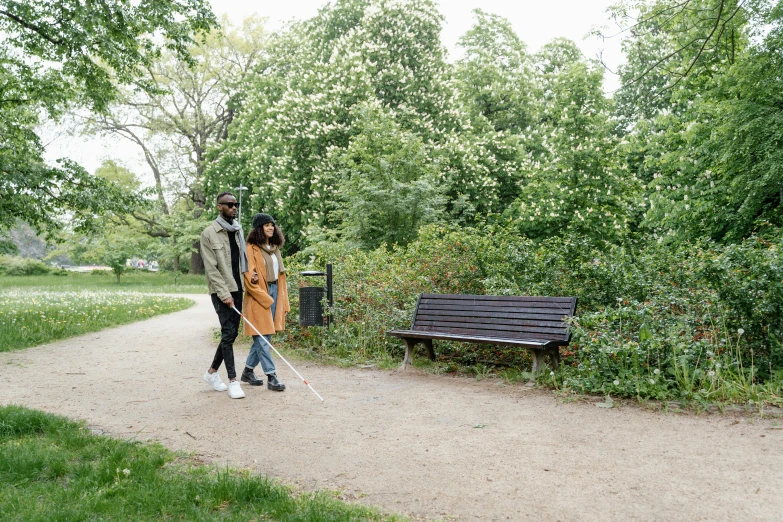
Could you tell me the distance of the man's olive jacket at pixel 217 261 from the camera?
6000 millimetres

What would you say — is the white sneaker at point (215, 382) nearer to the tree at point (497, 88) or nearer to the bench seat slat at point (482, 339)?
the bench seat slat at point (482, 339)

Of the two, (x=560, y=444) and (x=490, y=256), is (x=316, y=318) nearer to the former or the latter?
(x=490, y=256)

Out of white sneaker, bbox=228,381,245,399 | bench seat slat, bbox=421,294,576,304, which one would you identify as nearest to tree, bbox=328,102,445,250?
bench seat slat, bbox=421,294,576,304

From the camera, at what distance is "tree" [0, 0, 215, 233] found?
11250 millimetres

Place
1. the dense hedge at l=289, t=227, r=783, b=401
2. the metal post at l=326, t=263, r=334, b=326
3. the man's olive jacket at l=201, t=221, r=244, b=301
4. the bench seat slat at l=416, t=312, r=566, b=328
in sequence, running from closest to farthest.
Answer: the dense hedge at l=289, t=227, r=783, b=401, the man's olive jacket at l=201, t=221, r=244, b=301, the bench seat slat at l=416, t=312, r=566, b=328, the metal post at l=326, t=263, r=334, b=326

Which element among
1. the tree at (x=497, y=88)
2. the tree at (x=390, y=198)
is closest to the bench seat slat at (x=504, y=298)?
the tree at (x=390, y=198)

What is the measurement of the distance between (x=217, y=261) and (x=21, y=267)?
46.5 meters

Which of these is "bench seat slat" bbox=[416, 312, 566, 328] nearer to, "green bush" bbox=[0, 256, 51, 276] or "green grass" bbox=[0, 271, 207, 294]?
"green grass" bbox=[0, 271, 207, 294]

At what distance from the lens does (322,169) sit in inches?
810

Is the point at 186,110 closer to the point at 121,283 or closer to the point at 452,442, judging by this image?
the point at 121,283

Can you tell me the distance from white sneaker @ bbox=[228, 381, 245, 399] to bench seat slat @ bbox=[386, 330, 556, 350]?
6.76ft

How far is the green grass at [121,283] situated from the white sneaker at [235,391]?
69.5ft

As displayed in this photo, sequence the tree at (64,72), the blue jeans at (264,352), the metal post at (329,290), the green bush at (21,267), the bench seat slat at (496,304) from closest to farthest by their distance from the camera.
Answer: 1. the blue jeans at (264,352)
2. the bench seat slat at (496,304)
3. the metal post at (329,290)
4. the tree at (64,72)
5. the green bush at (21,267)

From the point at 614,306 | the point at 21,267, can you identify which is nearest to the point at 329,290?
the point at 614,306
